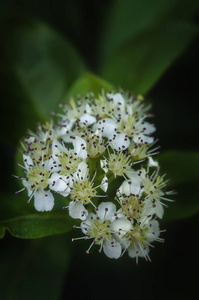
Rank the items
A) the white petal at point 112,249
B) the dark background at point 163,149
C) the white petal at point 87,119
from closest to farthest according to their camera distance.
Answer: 1. the white petal at point 112,249
2. the white petal at point 87,119
3. the dark background at point 163,149

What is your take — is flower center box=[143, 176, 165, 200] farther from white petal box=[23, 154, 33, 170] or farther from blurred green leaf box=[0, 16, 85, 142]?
blurred green leaf box=[0, 16, 85, 142]

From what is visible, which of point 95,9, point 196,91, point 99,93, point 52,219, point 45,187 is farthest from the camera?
point 95,9

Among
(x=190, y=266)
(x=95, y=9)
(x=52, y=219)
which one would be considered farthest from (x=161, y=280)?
(x=95, y=9)

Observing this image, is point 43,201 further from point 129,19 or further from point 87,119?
point 129,19

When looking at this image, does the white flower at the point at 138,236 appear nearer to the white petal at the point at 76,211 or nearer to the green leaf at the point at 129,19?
the white petal at the point at 76,211

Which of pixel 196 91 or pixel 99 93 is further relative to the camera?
pixel 196 91

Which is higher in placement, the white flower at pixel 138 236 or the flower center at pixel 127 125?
the flower center at pixel 127 125

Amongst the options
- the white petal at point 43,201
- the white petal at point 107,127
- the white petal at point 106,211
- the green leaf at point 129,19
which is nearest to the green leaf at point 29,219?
the white petal at point 43,201

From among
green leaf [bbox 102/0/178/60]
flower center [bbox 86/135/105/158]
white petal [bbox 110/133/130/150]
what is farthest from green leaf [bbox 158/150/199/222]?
green leaf [bbox 102/0/178/60]

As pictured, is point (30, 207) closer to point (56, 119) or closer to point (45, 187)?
point (45, 187)
